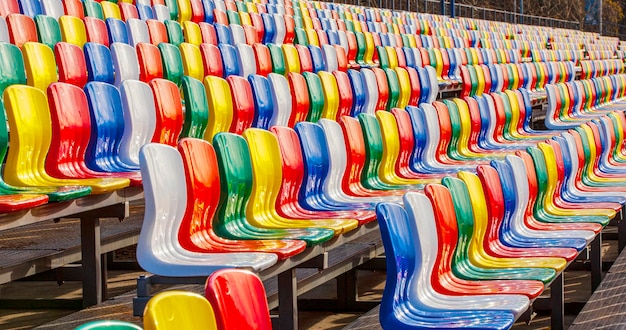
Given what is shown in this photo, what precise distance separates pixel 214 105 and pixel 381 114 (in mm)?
643

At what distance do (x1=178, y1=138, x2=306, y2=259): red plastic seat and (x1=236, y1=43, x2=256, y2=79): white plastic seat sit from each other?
8.23ft

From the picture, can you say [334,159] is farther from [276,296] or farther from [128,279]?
[128,279]

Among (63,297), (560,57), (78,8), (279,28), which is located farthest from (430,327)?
(560,57)

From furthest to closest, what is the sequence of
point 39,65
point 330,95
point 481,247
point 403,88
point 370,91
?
1. point 403,88
2. point 370,91
3. point 330,95
4. point 39,65
5. point 481,247

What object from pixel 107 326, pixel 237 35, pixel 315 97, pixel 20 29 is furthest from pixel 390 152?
pixel 107 326

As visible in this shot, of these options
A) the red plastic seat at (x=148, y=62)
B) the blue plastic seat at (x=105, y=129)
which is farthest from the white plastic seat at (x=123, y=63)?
the blue plastic seat at (x=105, y=129)

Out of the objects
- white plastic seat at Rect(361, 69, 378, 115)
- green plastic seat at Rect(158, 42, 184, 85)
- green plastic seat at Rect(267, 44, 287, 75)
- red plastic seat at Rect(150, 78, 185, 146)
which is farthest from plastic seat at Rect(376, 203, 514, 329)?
green plastic seat at Rect(267, 44, 287, 75)

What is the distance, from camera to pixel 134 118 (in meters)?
3.26

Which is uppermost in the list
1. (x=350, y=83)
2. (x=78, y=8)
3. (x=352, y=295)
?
(x=78, y=8)

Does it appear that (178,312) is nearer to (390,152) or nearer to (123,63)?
(390,152)

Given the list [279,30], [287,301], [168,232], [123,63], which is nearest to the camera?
[168,232]

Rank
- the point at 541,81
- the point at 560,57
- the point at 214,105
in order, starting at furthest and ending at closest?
the point at 560,57, the point at 541,81, the point at 214,105

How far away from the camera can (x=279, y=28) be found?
7316mm

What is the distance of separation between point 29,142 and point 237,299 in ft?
5.11
